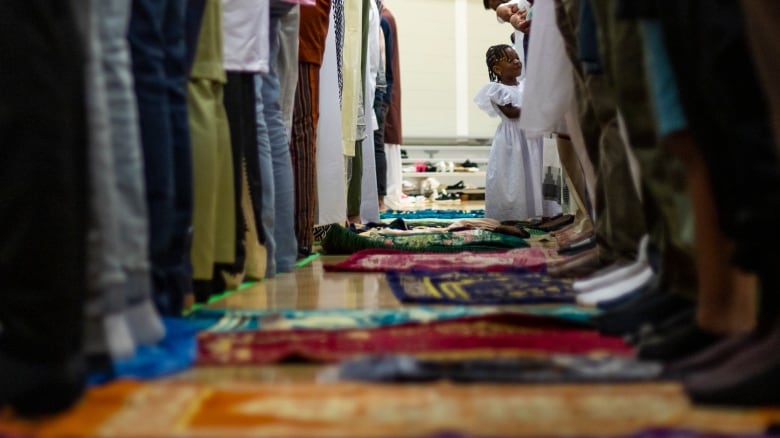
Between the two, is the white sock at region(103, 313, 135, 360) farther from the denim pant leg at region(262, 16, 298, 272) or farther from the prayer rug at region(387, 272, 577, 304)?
the denim pant leg at region(262, 16, 298, 272)

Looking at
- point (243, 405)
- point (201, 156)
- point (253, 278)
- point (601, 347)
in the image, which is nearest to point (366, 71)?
point (253, 278)

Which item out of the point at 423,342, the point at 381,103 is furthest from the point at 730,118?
the point at 381,103

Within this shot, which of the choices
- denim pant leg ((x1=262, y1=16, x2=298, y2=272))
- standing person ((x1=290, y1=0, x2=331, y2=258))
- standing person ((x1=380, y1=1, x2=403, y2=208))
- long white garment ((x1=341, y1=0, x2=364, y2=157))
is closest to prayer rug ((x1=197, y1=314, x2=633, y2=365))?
denim pant leg ((x1=262, y1=16, x2=298, y2=272))

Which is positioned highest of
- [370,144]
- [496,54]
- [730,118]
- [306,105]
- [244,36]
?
[496,54]

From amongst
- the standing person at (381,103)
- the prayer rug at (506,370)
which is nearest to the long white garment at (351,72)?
the standing person at (381,103)

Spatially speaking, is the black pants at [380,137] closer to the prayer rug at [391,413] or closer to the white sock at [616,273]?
the white sock at [616,273]

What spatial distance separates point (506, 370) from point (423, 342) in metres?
0.31

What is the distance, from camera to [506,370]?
136 centimetres

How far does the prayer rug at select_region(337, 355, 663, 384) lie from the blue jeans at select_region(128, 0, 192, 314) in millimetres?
608

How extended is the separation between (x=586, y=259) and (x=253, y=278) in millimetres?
1110

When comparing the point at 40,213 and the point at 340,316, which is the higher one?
the point at 40,213

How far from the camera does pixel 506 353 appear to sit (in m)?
1.55

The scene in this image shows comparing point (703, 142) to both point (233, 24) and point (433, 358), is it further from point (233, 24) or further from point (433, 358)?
point (233, 24)

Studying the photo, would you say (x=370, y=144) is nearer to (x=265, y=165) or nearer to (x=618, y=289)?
(x=265, y=165)
